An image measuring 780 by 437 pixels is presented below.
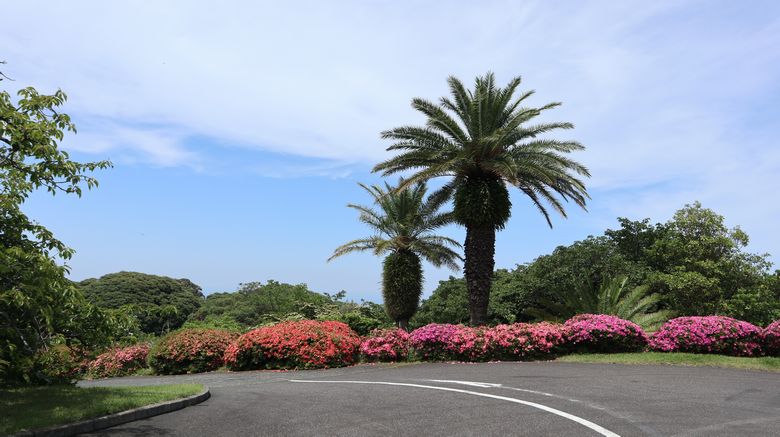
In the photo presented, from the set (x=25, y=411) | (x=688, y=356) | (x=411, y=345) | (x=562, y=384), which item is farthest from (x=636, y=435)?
(x=411, y=345)

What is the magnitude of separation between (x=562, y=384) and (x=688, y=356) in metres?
7.04

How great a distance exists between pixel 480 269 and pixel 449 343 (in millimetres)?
4501

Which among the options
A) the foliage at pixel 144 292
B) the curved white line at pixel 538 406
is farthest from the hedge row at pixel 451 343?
the foliage at pixel 144 292

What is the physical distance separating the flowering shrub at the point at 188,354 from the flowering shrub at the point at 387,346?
554 centimetres

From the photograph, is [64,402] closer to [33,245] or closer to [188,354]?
[33,245]

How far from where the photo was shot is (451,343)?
17.5m

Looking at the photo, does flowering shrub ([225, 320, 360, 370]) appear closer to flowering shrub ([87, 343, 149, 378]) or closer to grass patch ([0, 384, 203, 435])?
flowering shrub ([87, 343, 149, 378])

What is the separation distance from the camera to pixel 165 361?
803 inches

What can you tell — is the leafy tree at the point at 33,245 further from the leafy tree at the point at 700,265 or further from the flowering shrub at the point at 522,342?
the leafy tree at the point at 700,265

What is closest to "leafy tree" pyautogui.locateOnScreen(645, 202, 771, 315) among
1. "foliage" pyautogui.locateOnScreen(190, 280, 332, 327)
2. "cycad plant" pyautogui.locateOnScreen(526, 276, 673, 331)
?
"cycad plant" pyautogui.locateOnScreen(526, 276, 673, 331)

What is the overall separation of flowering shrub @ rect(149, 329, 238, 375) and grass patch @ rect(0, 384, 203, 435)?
933cm

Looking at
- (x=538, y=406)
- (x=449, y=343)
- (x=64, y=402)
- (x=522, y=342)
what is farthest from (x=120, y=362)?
(x=538, y=406)

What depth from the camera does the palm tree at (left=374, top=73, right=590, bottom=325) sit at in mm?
20938

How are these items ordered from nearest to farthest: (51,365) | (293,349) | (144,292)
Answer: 1. (51,365)
2. (293,349)
3. (144,292)
